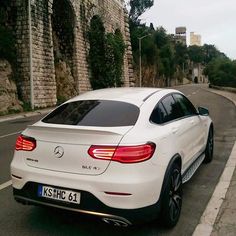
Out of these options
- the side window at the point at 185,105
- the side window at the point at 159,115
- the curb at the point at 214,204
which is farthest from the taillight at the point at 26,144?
the side window at the point at 185,105

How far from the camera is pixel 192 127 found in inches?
249

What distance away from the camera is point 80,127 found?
15.1 feet

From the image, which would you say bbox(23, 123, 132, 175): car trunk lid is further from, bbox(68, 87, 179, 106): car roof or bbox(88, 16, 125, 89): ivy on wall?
bbox(88, 16, 125, 89): ivy on wall

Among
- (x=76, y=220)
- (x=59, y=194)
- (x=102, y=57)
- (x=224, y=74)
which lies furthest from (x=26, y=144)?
(x=224, y=74)

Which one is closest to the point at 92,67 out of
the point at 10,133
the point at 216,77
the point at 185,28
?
the point at 10,133

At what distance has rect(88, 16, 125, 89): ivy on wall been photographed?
36500 mm

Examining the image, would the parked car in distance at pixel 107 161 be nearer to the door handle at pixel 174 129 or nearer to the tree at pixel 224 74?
the door handle at pixel 174 129

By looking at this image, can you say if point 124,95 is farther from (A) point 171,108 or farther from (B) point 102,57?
(B) point 102,57

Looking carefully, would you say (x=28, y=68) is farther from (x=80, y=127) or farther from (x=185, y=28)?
(x=185, y=28)

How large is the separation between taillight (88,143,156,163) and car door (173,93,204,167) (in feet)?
4.97

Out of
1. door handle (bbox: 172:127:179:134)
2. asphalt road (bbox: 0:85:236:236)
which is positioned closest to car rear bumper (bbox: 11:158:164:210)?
asphalt road (bbox: 0:85:236:236)

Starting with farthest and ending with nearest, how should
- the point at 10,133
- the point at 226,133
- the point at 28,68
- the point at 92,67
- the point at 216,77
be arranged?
the point at 216,77
the point at 92,67
the point at 28,68
the point at 10,133
the point at 226,133

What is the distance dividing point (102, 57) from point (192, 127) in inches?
1237

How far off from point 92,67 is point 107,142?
3259 centimetres
